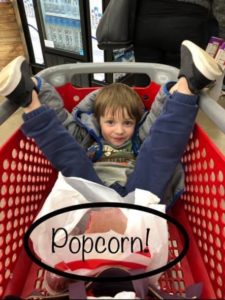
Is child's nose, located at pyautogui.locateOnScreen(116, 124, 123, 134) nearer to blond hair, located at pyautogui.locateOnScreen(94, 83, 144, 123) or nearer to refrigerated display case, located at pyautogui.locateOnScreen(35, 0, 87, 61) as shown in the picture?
blond hair, located at pyautogui.locateOnScreen(94, 83, 144, 123)

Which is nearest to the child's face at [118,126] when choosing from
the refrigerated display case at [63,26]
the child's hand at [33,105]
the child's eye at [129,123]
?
the child's eye at [129,123]

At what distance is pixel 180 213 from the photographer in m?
0.95

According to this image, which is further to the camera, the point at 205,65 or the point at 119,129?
Result: the point at 119,129

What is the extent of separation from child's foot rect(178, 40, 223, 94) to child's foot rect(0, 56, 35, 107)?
1.23 feet

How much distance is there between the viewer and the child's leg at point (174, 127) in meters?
0.75

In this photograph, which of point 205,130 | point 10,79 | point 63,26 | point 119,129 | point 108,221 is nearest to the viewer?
point 108,221

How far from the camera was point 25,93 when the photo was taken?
0.79 m

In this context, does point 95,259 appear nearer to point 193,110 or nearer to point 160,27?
point 193,110

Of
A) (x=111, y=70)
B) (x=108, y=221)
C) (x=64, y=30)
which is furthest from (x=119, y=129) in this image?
(x=64, y=30)

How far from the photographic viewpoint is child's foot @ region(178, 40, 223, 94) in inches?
28.5

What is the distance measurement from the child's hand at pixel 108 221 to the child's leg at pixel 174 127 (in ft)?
0.69

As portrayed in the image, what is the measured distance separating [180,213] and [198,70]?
41 centimetres

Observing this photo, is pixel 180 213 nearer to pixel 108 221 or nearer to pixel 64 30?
pixel 108 221

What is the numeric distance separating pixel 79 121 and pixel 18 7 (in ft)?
5.09
